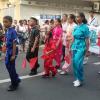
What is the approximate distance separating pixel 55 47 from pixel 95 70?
6.42 feet

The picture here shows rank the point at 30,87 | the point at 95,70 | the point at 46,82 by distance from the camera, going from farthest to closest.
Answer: the point at 95,70 < the point at 46,82 < the point at 30,87

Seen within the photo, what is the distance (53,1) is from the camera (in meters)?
28.2

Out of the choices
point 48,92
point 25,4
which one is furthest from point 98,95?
point 25,4

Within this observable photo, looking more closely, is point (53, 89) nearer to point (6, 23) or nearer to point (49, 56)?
point (49, 56)

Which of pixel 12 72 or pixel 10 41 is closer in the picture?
pixel 10 41

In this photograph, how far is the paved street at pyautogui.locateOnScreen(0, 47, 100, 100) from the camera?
293 inches

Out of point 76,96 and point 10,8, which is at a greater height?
point 10,8

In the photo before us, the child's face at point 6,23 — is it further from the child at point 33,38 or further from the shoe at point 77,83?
the shoe at point 77,83

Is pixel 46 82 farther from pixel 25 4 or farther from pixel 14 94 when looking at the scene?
pixel 25 4

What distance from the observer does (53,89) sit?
26.6 feet

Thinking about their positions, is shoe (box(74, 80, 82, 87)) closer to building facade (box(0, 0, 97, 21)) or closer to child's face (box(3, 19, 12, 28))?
child's face (box(3, 19, 12, 28))

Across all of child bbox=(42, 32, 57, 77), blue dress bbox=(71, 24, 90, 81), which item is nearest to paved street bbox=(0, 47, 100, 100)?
child bbox=(42, 32, 57, 77)

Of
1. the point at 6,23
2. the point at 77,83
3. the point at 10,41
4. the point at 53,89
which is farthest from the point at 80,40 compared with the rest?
the point at 6,23

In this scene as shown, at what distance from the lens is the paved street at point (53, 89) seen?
24.4 feet
